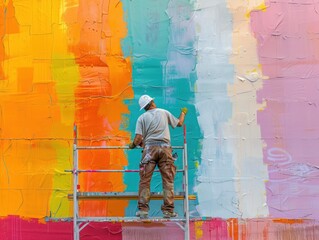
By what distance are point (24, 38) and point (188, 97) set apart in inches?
93.7

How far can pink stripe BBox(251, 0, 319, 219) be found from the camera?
21.3 ft

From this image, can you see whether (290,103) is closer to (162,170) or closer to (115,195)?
(162,170)

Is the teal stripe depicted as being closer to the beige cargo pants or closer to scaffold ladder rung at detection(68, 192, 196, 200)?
scaffold ladder rung at detection(68, 192, 196, 200)

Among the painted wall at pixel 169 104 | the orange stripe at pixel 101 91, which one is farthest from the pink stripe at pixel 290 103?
the orange stripe at pixel 101 91

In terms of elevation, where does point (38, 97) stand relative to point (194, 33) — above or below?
below

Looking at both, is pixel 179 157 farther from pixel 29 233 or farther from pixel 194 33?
pixel 29 233

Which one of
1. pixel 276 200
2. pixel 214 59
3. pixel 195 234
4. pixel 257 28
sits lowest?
pixel 195 234

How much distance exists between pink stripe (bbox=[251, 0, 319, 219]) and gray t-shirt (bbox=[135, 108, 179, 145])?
63.9 inches

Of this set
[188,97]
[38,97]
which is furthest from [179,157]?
[38,97]

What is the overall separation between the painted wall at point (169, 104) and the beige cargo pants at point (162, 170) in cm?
94

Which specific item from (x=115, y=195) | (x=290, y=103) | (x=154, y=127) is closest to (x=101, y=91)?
(x=154, y=127)

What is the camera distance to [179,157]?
21.4ft

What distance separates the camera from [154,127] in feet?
18.3

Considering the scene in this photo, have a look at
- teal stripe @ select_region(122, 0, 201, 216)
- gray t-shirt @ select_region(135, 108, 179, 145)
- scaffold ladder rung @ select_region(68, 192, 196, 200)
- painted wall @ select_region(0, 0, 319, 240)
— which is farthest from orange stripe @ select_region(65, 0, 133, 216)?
gray t-shirt @ select_region(135, 108, 179, 145)
